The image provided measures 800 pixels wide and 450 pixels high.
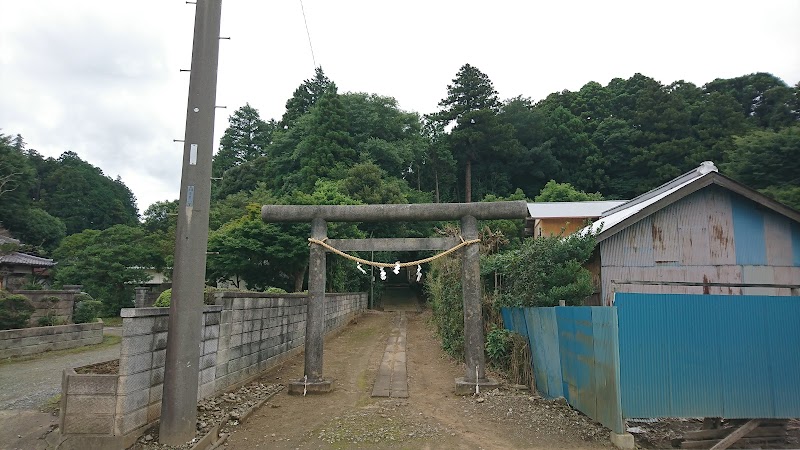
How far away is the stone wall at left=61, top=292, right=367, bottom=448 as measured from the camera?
4.80 metres

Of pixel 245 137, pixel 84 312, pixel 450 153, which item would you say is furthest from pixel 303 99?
pixel 84 312

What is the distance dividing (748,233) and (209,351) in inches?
481

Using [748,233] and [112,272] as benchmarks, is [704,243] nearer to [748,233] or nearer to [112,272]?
[748,233]

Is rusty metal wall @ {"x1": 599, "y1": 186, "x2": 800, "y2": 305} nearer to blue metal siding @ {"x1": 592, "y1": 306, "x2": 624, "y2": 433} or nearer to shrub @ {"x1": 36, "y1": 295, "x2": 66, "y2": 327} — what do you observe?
blue metal siding @ {"x1": 592, "y1": 306, "x2": 624, "y2": 433}

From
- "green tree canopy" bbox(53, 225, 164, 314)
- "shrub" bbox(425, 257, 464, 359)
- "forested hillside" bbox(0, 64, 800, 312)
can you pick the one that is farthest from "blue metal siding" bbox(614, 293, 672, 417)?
"green tree canopy" bbox(53, 225, 164, 314)

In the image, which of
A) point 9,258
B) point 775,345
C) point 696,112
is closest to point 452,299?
point 775,345

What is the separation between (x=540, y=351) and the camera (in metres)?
7.84

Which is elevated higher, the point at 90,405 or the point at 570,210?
the point at 570,210

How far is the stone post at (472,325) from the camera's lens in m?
7.84

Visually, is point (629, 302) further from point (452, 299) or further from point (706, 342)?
point (452, 299)

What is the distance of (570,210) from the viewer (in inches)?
914

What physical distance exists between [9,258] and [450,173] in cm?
3150

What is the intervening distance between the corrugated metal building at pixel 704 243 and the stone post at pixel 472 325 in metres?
4.76

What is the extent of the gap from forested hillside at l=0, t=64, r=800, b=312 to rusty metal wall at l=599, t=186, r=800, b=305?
55.7 ft
